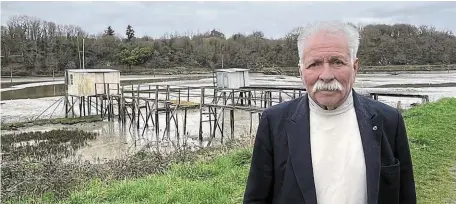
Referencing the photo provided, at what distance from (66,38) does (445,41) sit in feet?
213

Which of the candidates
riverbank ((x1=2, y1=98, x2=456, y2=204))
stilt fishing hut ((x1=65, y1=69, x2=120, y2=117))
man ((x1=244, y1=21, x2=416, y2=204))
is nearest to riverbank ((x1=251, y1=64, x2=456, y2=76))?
stilt fishing hut ((x1=65, y1=69, x2=120, y2=117))

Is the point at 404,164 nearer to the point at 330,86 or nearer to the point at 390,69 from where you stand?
the point at 330,86

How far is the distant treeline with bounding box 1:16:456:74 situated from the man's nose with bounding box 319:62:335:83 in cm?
6754

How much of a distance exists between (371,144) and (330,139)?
→ 6.2 inches

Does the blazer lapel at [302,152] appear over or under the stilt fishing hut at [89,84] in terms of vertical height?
over

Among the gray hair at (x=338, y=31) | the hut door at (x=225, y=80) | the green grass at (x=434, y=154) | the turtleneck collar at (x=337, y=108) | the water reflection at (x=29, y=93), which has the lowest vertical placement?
the water reflection at (x=29, y=93)

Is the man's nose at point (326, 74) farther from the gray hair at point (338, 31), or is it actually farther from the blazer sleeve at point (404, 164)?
the blazer sleeve at point (404, 164)

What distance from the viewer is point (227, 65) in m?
78.0

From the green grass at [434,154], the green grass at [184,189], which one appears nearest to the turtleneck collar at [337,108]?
the green grass at [184,189]

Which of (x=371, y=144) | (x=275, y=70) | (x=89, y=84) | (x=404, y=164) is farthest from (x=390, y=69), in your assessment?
(x=371, y=144)

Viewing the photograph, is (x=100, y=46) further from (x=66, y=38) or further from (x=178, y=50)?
(x=178, y=50)

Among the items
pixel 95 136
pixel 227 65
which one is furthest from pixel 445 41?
pixel 95 136

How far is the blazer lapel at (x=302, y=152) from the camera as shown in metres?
1.75

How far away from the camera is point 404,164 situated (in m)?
1.90
